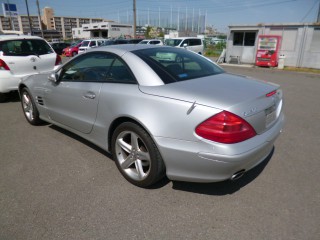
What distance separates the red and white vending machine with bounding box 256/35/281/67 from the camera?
16.2m

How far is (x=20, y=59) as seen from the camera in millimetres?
6148

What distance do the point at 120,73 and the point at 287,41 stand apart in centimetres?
1662

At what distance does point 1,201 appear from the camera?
264 centimetres

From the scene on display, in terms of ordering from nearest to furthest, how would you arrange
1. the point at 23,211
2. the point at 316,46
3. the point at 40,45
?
1. the point at 23,211
2. the point at 40,45
3. the point at 316,46

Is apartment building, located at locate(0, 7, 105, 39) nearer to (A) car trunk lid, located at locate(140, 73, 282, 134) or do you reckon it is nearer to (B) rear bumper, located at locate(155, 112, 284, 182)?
(A) car trunk lid, located at locate(140, 73, 282, 134)

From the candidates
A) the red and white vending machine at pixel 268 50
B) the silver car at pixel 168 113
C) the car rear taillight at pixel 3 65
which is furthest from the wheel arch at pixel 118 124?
the red and white vending machine at pixel 268 50

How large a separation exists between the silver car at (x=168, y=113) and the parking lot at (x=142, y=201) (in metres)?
0.31

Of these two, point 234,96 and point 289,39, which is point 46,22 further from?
point 234,96

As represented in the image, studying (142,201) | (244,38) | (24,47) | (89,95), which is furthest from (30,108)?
(244,38)

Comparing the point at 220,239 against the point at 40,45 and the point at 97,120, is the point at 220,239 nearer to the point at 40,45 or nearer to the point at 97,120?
the point at 97,120

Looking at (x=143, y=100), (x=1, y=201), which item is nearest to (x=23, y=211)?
→ (x=1, y=201)

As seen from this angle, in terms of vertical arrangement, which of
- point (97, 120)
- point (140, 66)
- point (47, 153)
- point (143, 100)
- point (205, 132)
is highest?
point (140, 66)

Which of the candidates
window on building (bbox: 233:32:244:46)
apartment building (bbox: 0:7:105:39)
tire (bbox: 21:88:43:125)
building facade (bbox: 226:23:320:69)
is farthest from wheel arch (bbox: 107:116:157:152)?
apartment building (bbox: 0:7:105:39)

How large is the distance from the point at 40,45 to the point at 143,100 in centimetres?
548
